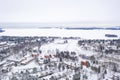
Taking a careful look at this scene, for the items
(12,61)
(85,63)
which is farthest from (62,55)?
(12,61)

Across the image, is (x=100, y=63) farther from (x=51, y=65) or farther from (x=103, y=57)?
(x=51, y=65)

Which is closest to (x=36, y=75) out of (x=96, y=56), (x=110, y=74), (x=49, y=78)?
(x=49, y=78)

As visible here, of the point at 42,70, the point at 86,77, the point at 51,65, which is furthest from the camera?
the point at 51,65

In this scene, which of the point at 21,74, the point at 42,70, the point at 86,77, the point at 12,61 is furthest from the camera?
the point at 12,61

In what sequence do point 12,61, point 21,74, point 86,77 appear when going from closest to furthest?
1. point 86,77
2. point 21,74
3. point 12,61

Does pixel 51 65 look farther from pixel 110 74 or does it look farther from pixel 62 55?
pixel 110 74

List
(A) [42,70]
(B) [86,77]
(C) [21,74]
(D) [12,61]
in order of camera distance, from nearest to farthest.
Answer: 1. (B) [86,77]
2. (C) [21,74]
3. (A) [42,70]
4. (D) [12,61]

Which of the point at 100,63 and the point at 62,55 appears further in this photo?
the point at 62,55

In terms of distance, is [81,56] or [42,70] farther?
[81,56]
